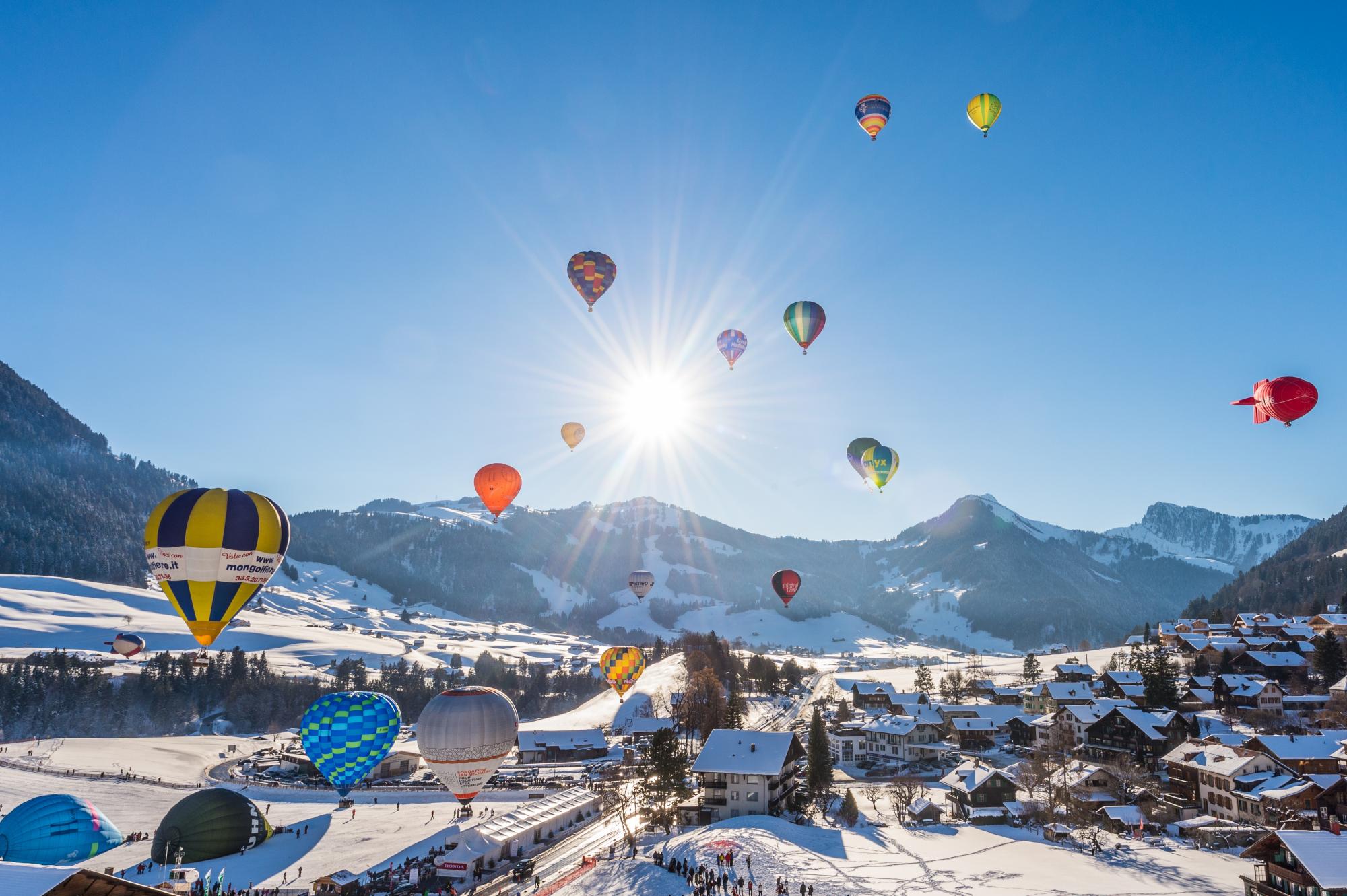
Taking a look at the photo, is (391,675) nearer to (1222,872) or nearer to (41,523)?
(1222,872)

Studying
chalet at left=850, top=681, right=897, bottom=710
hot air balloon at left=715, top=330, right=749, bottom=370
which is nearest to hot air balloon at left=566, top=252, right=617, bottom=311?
hot air balloon at left=715, top=330, right=749, bottom=370

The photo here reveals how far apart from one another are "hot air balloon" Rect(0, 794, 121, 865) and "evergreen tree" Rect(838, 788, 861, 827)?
107ft

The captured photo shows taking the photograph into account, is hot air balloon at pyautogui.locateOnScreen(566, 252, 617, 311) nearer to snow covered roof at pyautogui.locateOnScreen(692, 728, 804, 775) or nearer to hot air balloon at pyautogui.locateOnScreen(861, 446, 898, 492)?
hot air balloon at pyautogui.locateOnScreen(861, 446, 898, 492)

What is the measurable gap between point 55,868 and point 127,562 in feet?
649

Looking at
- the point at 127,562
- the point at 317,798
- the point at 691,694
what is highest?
the point at 127,562

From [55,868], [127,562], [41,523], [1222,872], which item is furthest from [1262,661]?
Answer: [41,523]

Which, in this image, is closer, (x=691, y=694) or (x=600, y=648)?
(x=691, y=694)

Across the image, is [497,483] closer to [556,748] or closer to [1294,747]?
[556,748]

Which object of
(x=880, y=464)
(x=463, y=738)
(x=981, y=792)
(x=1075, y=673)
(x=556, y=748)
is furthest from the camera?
(x=1075, y=673)

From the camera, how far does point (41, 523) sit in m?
173

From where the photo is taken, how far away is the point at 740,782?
40.4 meters

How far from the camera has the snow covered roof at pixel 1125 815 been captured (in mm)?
37750

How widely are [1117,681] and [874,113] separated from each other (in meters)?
55.3

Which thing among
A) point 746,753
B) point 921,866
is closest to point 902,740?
point 746,753
